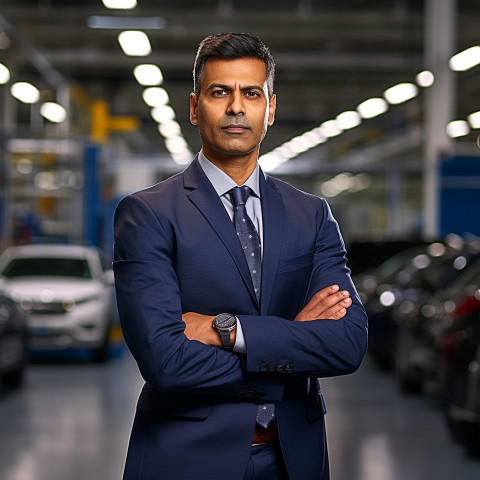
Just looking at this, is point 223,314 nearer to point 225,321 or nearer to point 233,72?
point 225,321

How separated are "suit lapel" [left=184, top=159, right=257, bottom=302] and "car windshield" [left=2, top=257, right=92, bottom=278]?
1305cm

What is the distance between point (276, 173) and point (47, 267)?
86.4 feet

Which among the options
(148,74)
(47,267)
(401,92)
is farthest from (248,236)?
(401,92)

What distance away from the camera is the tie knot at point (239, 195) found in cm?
284

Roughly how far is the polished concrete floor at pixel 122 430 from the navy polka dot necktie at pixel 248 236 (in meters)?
4.76

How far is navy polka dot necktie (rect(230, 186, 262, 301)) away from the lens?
2.76m

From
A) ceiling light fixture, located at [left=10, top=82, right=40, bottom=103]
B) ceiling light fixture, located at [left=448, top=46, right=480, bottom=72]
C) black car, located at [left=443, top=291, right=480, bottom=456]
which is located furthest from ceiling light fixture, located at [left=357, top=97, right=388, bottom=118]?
black car, located at [left=443, top=291, right=480, bottom=456]

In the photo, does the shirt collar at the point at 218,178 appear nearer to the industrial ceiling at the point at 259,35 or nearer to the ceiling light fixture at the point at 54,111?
the industrial ceiling at the point at 259,35

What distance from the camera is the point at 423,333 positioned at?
36.6 feet

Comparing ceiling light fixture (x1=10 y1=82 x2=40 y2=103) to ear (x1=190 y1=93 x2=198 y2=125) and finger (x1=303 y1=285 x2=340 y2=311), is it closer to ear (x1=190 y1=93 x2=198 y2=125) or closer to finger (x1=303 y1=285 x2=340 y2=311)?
ear (x1=190 y1=93 x2=198 y2=125)

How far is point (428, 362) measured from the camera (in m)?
11.1

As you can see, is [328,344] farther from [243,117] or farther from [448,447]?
[448,447]

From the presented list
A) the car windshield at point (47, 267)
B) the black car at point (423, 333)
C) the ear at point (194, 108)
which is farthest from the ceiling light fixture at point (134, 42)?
the ear at point (194, 108)

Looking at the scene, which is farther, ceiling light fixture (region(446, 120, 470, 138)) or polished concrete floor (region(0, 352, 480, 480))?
ceiling light fixture (region(446, 120, 470, 138))
